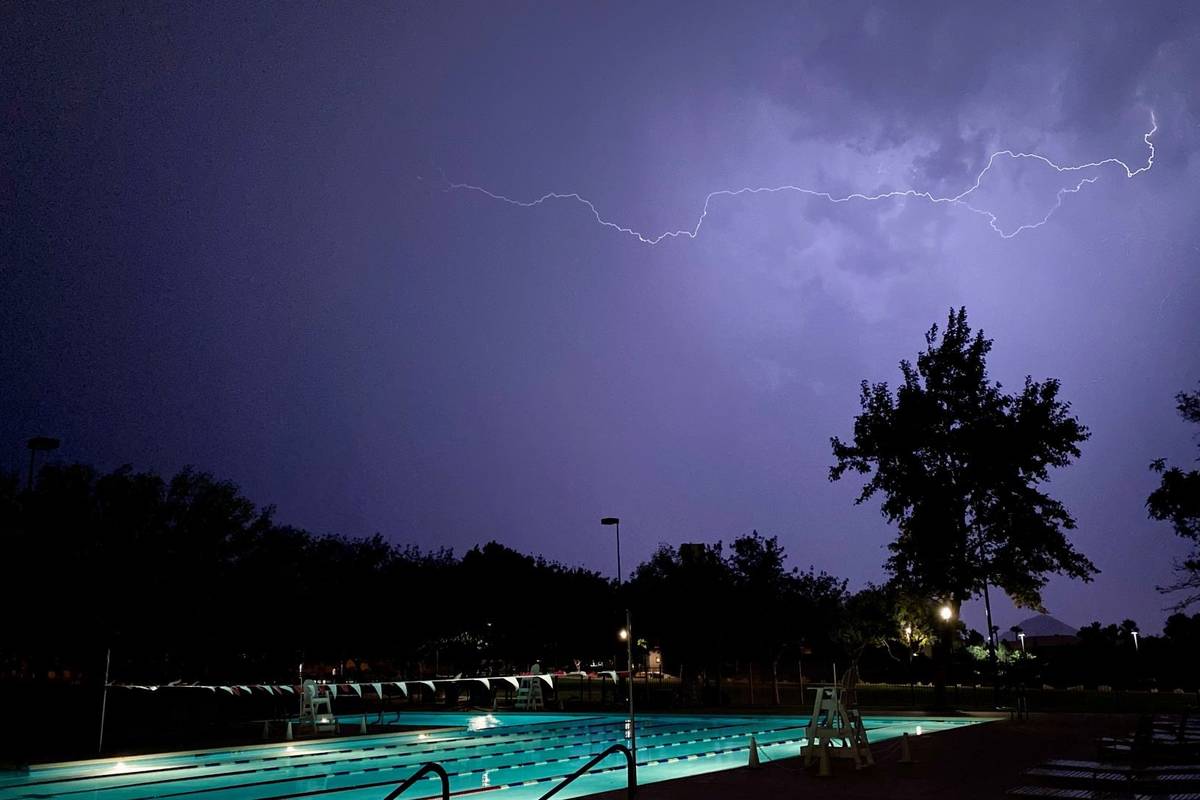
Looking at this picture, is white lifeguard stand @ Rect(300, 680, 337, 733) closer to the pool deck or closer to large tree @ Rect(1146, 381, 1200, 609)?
the pool deck

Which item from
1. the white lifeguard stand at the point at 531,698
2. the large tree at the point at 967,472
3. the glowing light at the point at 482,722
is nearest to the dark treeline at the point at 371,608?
the large tree at the point at 967,472

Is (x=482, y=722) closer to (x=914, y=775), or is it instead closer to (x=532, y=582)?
(x=532, y=582)

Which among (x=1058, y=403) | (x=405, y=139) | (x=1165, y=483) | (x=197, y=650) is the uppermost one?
(x=405, y=139)

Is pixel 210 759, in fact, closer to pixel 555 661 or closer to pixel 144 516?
pixel 144 516

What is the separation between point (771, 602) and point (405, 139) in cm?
3624

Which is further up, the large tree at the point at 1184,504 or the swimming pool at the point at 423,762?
the large tree at the point at 1184,504

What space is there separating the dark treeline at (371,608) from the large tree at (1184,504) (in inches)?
326

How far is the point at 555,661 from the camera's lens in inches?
1877

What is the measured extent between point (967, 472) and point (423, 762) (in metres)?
22.7

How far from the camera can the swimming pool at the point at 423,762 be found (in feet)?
48.8

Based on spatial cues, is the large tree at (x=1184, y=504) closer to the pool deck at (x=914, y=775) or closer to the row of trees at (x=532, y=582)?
the row of trees at (x=532, y=582)

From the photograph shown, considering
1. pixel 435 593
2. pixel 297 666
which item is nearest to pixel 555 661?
pixel 435 593

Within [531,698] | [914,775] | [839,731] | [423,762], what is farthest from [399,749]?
[531,698]

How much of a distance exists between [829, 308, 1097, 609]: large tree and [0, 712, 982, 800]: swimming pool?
824cm
